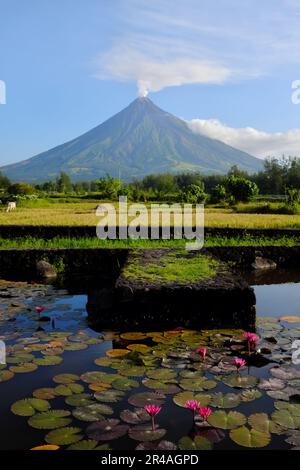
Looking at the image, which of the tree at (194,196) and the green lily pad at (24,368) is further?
the tree at (194,196)

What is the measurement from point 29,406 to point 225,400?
1.65 m

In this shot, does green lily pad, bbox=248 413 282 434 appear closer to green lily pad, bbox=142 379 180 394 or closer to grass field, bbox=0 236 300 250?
green lily pad, bbox=142 379 180 394

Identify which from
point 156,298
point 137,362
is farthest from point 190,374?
point 156,298

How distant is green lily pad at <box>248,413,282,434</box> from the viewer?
11.7ft

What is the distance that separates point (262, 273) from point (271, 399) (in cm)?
845

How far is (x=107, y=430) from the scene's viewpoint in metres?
3.54

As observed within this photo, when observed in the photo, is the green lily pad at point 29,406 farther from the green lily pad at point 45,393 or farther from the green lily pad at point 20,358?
the green lily pad at point 20,358

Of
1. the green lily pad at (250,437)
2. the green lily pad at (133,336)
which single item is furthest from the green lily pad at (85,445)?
the green lily pad at (133,336)

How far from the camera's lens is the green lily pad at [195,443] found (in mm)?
3296

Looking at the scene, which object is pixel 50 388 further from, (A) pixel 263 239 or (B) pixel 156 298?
(A) pixel 263 239

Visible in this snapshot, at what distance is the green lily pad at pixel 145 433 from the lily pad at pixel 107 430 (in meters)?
0.07

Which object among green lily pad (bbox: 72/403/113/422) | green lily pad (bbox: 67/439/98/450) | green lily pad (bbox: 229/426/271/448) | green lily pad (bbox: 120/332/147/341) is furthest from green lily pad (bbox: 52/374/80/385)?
green lily pad (bbox: 229/426/271/448)
